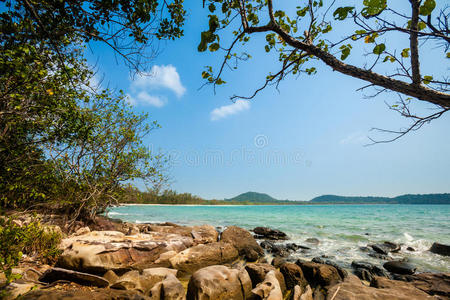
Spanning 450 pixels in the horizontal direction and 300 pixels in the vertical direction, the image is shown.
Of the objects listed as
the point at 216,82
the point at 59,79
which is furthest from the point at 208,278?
the point at 59,79

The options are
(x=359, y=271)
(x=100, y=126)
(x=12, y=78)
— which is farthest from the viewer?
(x=100, y=126)

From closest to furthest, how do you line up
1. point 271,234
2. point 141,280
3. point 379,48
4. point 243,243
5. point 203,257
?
1. point 379,48
2. point 141,280
3. point 203,257
4. point 243,243
5. point 271,234

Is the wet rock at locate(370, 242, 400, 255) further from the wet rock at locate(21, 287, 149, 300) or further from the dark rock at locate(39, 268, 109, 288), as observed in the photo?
the dark rock at locate(39, 268, 109, 288)

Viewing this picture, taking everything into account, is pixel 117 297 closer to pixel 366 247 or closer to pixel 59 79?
pixel 59 79

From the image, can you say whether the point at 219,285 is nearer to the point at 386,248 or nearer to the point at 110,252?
the point at 110,252

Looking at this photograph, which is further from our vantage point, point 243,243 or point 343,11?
point 243,243

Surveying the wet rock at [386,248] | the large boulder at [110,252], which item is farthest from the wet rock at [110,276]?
the wet rock at [386,248]

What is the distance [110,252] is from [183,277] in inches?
92.3

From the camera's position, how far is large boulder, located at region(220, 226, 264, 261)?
28.1 feet

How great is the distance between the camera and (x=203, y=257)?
686 cm

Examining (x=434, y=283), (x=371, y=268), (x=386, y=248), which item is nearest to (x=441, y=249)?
(x=386, y=248)

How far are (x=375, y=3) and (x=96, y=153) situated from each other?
34.0 ft

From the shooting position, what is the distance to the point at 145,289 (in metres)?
4.39

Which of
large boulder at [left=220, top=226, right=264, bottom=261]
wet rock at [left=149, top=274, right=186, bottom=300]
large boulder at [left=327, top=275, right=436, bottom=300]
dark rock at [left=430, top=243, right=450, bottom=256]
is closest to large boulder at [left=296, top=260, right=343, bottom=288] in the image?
large boulder at [left=327, top=275, right=436, bottom=300]
